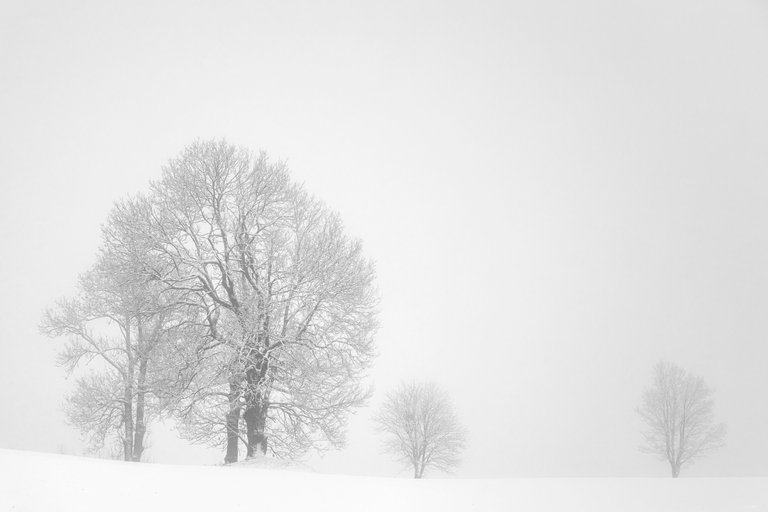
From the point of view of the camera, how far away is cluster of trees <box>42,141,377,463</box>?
18438 mm

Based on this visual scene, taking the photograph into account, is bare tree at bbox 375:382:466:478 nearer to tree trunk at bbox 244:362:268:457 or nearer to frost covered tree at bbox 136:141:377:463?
frost covered tree at bbox 136:141:377:463

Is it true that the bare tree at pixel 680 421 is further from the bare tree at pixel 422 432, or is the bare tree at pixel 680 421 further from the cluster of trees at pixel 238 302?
the cluster of trees at pixel 238 302

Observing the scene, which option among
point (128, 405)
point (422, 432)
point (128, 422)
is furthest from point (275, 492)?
point (422, 432)

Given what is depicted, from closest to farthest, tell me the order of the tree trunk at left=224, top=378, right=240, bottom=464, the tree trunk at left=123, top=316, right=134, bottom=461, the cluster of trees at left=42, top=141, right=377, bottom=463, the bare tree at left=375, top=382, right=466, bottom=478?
the cluster of trees at left=42, top=141, right=377, bottom=463, the tree trunk at left=224, top=378, right=240, bottom=464, the tree trunk at left=123, top=316, right=134, bottom=461, the bare tree at left=375, top=382, right=466, bottom=478

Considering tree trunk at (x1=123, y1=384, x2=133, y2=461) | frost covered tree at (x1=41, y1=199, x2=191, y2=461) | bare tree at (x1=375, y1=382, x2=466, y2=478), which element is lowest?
bare tree at (x1=375, y1=382, x2=466, y2=478)

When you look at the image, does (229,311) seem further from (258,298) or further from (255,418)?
(255,418)

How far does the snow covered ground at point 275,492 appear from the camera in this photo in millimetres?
10609

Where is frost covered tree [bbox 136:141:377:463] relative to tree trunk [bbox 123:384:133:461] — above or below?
above

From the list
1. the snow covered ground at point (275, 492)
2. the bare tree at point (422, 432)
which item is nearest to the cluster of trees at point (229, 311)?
the snow covered ground at point (275, 492)

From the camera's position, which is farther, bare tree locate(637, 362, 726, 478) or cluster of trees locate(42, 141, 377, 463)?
bare tree locate(637, 362, 726, 478)

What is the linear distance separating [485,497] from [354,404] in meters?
6.54

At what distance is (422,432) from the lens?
38.0 metres

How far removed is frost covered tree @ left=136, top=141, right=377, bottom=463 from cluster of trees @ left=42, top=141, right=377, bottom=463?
5cm

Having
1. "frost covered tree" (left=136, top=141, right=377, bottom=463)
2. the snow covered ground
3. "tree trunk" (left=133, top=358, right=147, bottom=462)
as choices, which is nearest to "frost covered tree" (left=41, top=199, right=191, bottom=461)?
"tree trunk" (left=133, top=358, right=147, bottom=462)
